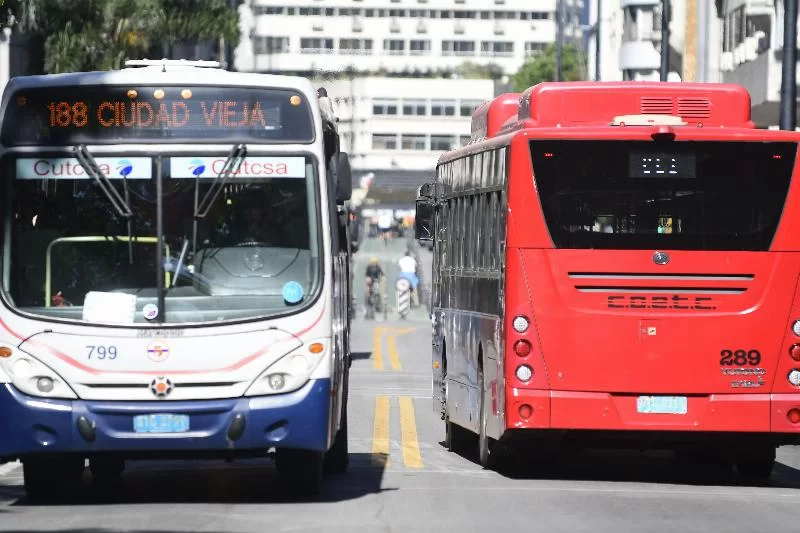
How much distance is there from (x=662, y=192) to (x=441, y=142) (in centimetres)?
16014

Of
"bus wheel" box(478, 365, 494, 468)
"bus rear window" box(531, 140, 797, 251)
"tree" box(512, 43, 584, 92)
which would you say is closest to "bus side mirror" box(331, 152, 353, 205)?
"bus rear window" box(531, 140, 797, 251)

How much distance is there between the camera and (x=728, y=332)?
1549 cm

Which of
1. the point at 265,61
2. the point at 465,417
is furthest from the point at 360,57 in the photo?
the point at 465,417

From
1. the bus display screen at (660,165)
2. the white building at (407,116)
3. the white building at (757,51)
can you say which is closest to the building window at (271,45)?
the white building at (407,116)

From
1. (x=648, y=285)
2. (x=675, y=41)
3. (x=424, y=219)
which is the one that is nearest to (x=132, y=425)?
(x=648, y=285)

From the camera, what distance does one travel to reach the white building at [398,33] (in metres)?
181

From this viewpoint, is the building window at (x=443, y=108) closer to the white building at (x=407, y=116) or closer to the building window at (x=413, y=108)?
the white building at (x=407, y=116)

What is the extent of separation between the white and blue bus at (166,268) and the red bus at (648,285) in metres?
2.16

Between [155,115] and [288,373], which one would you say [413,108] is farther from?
[288,373]

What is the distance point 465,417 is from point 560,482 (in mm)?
2094

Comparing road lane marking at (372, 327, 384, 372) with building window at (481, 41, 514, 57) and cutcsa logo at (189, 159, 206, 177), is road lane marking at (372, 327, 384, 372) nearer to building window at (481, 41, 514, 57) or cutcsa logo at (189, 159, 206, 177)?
cutcsa logo at (189, 159, 206, 177)

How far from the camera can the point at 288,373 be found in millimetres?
13180

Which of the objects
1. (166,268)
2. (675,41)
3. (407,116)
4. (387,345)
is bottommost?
(387,345)

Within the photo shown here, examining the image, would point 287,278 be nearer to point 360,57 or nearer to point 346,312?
point 346,312
